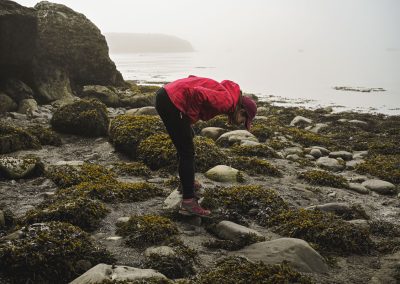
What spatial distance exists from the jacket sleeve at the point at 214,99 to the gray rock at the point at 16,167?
3.84m

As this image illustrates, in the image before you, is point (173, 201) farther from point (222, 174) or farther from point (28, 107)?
point (28, 107)

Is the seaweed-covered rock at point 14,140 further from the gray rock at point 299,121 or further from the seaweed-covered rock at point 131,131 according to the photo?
the gray rock at point 299,121

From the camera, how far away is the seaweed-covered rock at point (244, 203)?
646 cm

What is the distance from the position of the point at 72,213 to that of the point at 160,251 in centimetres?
155

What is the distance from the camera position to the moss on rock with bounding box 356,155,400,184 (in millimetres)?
9474

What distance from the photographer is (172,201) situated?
6.49 meters

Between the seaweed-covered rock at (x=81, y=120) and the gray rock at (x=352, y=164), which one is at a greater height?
the seaweed-covered rock at (x=81, y=120)

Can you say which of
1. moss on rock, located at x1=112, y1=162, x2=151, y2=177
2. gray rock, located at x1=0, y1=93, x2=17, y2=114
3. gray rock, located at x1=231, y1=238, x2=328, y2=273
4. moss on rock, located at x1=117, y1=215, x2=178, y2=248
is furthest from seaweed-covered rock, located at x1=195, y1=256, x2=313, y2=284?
gray rock, located at x1=0, y1=93, x2=17, y2=114

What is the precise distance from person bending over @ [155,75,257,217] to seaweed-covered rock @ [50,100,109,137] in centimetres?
583

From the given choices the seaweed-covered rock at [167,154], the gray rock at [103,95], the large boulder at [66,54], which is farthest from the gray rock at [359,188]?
the large boulder at [66,54]

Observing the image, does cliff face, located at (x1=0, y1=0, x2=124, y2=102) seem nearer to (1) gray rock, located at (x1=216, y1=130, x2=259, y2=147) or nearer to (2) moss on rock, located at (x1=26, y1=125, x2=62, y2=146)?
(2) moss on rock, located at (x1=26, y1=125, x2=62, y2=146)

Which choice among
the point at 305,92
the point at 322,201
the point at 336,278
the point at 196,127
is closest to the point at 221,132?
the point at 196,127

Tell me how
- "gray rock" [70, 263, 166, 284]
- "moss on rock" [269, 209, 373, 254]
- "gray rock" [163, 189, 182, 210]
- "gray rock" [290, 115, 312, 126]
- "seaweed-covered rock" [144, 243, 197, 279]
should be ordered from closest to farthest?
"gray rock" [70, 263, 166, 284], "seaweed-covered rock" [144, 243, 197, 279], "moss on rock" [269, 209, 373, 254], "gray rock" [163, 189, 182, 210], "gray rock" [290, 115, 312, 126]

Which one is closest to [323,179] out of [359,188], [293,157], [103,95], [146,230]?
[359,188]
